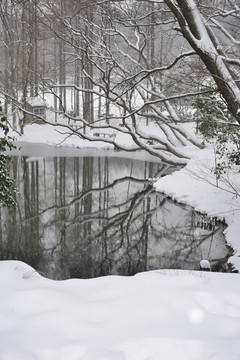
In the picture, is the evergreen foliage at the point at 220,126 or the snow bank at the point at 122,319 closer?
the snow bank at the point at 122,319

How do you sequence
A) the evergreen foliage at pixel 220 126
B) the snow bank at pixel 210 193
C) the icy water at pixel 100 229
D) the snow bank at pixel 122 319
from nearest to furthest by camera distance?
the snow bank at pixel 122 319
the icy water at pixel 100 229
the evergreen foliage at pixel 220 126
the snow bank at pixel 210 193

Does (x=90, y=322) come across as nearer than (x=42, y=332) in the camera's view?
No

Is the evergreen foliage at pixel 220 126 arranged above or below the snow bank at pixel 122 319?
above

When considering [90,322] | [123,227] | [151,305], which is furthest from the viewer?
[123,227]

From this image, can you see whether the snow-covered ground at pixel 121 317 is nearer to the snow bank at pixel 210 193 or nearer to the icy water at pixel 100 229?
the icy water at pixel 100 229

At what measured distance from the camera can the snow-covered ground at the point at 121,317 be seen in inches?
101

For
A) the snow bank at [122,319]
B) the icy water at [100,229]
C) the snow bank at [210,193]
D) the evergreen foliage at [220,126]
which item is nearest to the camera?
the snow bank at [122,319]

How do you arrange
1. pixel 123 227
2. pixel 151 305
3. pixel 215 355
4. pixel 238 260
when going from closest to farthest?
1. pixel 215 355
2. pixel 151 305
3. pixel 238 260
4. pixel 123 227

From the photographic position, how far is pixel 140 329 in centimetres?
292

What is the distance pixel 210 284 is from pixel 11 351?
2.69m

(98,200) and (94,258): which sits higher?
(98,200)

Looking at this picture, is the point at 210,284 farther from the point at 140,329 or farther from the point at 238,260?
the point at 238,260

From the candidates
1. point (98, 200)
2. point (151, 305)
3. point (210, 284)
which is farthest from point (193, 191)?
point (151, 305)

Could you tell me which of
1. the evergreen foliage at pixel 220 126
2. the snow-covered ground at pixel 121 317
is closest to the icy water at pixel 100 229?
the snow-covered ground at pixel 121 317
